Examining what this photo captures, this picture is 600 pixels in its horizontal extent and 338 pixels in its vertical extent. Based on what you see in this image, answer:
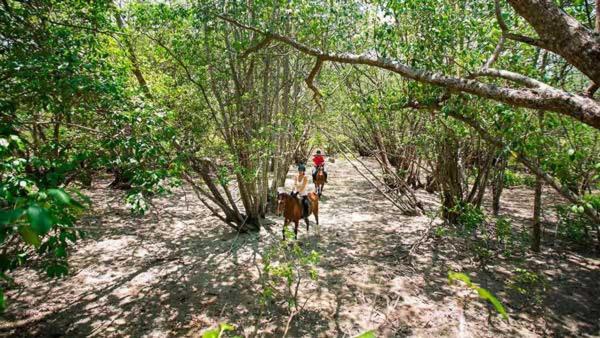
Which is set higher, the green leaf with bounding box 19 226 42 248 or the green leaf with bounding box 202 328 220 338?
the green leaf with bounding box 19 226 42 248

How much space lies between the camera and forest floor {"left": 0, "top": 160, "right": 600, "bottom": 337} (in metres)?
4.99

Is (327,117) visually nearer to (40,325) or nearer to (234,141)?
(234,141)

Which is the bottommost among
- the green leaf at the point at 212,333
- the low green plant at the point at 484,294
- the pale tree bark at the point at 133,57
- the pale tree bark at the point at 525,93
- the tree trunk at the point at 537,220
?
the tree trunk at the point at 537,220

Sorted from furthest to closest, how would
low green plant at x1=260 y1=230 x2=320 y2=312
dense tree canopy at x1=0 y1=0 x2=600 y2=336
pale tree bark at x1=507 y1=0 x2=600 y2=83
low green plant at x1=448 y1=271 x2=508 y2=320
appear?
1. low green plant at x1=260 y1=230 x2=320 y2=312
2. dense tree canopy at x1=0 y1=0 x2=600 y2=336
3. pale tree bark at x1=507 y1=0 x2=600 y2=83
4. low green plant at x1=448 y1=271 x2=508 y2=320

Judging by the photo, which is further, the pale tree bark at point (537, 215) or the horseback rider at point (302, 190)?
the horseback rider at point (302, 190)

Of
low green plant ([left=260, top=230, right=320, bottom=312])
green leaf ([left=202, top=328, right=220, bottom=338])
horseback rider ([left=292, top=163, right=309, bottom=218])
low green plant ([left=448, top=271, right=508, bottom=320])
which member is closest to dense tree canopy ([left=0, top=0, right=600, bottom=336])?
green leaf ([left=202, top=328, right=220, bottom=338])

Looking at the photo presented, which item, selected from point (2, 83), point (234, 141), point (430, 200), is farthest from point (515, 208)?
point (2, 83)

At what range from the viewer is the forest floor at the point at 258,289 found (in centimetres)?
499

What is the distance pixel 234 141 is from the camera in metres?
8.93

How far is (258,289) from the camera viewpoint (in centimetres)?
613

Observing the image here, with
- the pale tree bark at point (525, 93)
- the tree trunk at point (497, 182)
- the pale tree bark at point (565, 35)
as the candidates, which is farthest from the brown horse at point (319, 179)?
the pale tree bark at point (565, 35)

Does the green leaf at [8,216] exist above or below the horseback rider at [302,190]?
above

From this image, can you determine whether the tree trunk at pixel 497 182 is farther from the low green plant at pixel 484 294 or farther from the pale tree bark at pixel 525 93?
the low green plant at pixel 484 294

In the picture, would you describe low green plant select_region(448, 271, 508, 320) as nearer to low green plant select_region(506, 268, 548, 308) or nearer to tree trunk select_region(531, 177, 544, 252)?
low green plant select_region(506, 268, 548, 308)
